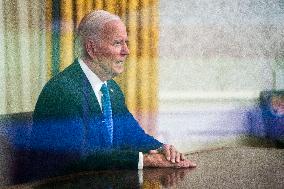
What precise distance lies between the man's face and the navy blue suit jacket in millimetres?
112

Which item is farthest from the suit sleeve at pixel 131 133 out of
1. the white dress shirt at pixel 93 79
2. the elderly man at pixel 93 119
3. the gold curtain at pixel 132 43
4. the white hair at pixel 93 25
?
the gold curtain at pixel 132 43

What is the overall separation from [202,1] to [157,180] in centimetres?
212

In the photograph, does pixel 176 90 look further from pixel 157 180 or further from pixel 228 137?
pixel 157 180

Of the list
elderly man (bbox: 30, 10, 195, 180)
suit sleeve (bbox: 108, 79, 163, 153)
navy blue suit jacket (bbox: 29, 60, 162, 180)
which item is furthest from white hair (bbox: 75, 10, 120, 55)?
suit sleeve (bbox: 108, 79, 163, 153)

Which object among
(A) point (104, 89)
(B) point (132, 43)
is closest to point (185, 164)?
(A) point (104, 89)

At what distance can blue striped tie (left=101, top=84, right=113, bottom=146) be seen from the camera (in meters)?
1.61

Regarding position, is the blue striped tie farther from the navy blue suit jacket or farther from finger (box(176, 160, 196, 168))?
finger (box(176, 160, 196, 168))

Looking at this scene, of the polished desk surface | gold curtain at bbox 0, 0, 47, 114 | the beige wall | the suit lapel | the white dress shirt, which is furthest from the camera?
the beige wall

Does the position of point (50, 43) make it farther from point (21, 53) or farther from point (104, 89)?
point (104, 89)

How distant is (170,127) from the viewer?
10.2 feet

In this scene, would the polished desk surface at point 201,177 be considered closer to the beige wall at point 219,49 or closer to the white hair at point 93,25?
the white hair at point 93,25

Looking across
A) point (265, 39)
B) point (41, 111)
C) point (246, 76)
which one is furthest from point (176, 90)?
point (41, 111)

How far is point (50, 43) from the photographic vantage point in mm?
2900

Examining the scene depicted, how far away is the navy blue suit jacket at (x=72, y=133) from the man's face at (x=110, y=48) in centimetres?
11
